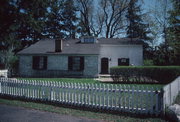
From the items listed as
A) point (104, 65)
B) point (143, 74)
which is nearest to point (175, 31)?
point (143, 74)

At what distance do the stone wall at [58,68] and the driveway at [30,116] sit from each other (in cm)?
1340

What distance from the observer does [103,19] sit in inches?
1649

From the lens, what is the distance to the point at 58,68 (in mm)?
20141

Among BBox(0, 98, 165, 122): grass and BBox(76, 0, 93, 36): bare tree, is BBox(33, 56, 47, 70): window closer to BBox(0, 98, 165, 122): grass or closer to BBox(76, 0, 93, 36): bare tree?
BBox(0, 98, 165, 122): grass

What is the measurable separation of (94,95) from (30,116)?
2559 millimetres

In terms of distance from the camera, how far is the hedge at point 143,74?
14203 mm

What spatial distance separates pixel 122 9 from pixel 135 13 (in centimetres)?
345

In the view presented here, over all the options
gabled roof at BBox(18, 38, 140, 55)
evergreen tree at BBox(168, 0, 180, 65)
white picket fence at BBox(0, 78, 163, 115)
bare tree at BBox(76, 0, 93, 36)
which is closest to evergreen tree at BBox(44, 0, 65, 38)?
bare tree at BBox(76, 0, 93, 36)

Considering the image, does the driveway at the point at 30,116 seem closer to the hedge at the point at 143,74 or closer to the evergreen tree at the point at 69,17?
the hedge at the point at 143,74

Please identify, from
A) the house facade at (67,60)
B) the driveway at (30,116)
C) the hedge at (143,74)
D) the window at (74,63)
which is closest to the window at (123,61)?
the house facade at (67,60)

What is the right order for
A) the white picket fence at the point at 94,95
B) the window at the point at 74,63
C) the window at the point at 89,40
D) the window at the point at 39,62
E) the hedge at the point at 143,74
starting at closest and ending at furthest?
the white picket fence at the point at 94,95 → the hedge at the point at 143,74 → the window at the point at 74,63 → the window at the point at 39,62 → the window at the point at 89,40

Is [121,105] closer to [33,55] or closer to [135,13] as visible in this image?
[33,55]

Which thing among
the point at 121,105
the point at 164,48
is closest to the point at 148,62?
the point at 164,48

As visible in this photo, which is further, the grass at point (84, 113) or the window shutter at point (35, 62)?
the window shutter at point (35, 62)
